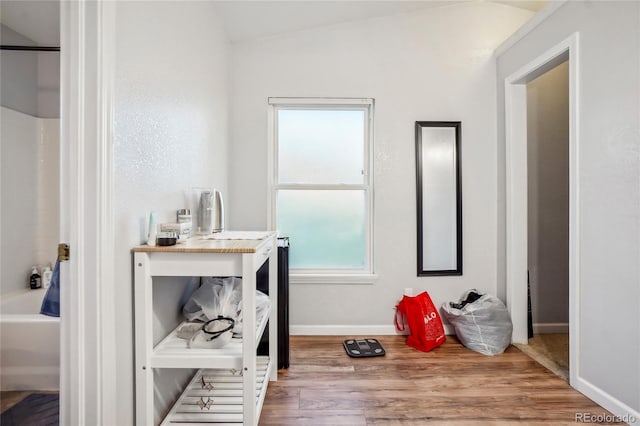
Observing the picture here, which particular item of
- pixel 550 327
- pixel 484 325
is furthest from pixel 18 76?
pixel 550 327

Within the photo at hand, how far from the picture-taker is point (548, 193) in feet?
9.21

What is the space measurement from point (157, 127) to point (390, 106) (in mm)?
1886

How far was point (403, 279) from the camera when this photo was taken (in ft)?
9.11

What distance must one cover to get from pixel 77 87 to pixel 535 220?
3187 millimetres

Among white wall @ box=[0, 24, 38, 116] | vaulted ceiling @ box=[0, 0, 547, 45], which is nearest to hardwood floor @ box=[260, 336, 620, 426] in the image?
white wall @ box=[0, 24, 38, 116]

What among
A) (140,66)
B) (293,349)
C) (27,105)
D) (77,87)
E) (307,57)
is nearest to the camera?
(77,87)

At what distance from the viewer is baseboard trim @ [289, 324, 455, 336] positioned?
2752mm

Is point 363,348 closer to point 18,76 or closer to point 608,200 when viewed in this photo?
point 608,200

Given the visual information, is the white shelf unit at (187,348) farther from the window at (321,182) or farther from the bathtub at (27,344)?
the window at (321,182)

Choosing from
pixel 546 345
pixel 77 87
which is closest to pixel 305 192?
pixel 77 87

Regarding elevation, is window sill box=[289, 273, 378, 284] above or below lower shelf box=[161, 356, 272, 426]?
above

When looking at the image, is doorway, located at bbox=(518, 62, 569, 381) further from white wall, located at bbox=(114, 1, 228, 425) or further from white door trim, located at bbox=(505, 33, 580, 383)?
white wall, located at bbox=(114, 1, 228, 425)

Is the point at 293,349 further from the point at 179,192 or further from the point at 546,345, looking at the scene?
the point at 546,345

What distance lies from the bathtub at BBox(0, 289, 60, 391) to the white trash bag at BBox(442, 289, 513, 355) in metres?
2.47
